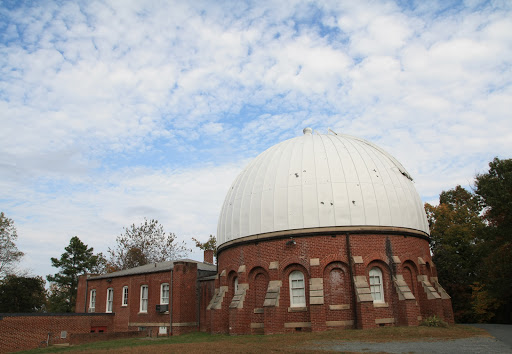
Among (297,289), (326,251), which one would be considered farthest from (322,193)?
(297,289)

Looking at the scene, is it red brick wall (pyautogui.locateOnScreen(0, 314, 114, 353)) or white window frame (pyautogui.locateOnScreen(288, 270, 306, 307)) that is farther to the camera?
red brick wall (pyautogui.locateOnScreen(0, 314, 114, 353))

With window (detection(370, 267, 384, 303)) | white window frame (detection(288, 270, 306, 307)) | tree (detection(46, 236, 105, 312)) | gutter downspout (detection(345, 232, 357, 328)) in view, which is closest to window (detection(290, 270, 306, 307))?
white window frame (detection(288, 270, 306, 307))

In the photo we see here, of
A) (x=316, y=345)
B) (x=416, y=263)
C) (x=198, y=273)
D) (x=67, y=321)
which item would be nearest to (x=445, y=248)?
(x=416, y=263)

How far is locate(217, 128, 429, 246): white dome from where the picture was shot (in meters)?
20.1

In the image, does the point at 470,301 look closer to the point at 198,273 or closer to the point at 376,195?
the point at 376,195

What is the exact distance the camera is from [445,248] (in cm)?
3209

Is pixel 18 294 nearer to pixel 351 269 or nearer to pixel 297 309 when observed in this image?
pixel 297 309

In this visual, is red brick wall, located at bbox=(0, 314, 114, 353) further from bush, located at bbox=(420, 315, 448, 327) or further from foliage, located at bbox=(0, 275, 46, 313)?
bush, located at bbox=(420, 315, 448, 327)

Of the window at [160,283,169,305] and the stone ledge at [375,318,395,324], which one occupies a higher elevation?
the window at [160,283,169,305]

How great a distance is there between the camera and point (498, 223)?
23016 millimetres

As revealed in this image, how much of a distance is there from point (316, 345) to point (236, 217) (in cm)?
1014

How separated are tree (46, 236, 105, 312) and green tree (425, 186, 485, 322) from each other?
1567 inches

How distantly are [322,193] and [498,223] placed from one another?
1098 cm

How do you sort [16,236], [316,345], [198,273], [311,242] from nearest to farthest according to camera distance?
1. [316,345]
2. [311,242]
3. [198,273]
4. [16,236]
